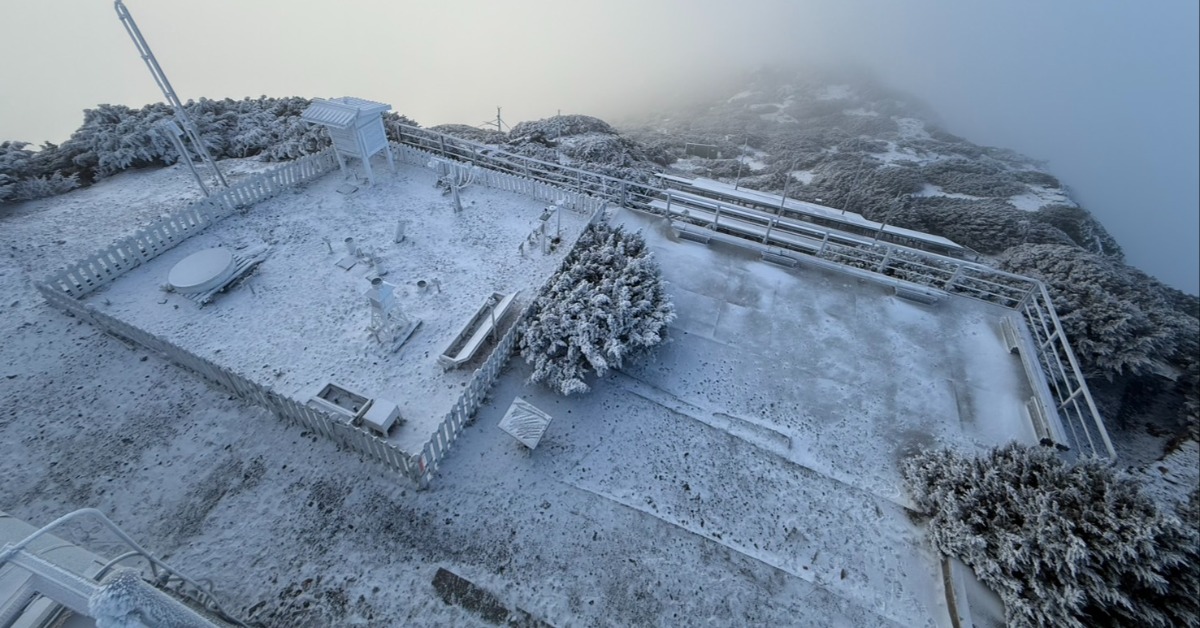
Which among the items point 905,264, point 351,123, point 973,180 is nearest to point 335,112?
point 351,123

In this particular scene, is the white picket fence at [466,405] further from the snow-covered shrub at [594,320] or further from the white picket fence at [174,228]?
the white picket fence at [174,228]

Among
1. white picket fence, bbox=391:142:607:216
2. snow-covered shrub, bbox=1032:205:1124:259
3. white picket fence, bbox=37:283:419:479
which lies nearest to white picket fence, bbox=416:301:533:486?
white picket fence, bbox=37:283:419:479

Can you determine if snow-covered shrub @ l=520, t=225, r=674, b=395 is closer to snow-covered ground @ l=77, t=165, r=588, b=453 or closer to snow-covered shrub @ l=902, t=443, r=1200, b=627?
snow-covered ground @ l=77, t=165, r=588, b=453

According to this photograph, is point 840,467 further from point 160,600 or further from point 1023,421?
point 160,600

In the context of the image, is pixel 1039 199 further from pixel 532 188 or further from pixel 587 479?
pixel 587 479

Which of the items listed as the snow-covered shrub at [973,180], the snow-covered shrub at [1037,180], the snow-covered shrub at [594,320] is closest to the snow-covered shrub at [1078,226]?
the snow-covered shrub at [973,180]

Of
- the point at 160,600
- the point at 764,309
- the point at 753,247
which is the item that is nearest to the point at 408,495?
the point at 160,600

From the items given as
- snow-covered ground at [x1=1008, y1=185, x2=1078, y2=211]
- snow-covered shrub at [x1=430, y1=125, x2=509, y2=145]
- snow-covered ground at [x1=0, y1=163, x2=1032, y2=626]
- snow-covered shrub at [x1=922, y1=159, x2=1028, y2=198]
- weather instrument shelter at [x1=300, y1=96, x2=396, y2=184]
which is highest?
weather instrument shelter at [x1=300, y1=96, x2=396, y2=184]
